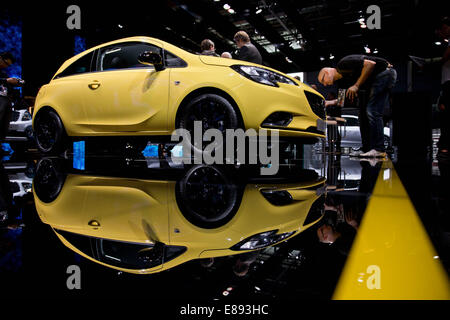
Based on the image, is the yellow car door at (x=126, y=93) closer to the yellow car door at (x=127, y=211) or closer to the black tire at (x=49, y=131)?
the black tire at (x=49, y=131)

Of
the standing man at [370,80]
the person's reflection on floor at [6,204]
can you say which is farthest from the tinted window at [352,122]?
the person's reflection on floor at [6,204]

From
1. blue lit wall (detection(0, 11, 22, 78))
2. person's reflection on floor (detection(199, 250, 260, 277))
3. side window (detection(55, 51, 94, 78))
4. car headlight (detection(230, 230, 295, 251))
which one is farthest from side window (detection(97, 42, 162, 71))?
blue lit wall (detection(0, 11, 22, 78))

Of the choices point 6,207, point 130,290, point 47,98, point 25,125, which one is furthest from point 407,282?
point 25,125

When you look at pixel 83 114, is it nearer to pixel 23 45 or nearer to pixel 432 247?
pixel 432 247

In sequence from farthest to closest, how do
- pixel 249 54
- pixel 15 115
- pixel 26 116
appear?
pixel 26 116 < pixel 15 115 < pixel 249 54

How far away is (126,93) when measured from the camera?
11.7 ft

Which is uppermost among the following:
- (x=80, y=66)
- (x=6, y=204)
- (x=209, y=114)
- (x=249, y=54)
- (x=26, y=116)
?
(x=249, y=54)

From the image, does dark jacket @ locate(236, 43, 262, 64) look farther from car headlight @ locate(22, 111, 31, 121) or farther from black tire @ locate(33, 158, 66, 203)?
car headlight @ locate(22, 111, 31, 121)

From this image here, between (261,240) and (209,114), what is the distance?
2.48m

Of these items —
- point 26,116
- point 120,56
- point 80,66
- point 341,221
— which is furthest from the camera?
point 26,116

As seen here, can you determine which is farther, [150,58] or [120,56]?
[120,56]

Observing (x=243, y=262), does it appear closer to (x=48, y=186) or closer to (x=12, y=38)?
(x=48, y=186)

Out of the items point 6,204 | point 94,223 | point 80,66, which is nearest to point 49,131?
point 80,66

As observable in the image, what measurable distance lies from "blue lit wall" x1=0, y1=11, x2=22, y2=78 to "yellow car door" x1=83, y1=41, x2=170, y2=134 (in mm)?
8765
